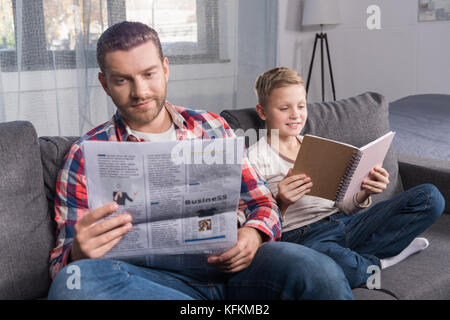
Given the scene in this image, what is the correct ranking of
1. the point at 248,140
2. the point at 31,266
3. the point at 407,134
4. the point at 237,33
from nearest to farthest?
the point at 31,266
the point at 248,140
the point at 407,134
the point at 237,33

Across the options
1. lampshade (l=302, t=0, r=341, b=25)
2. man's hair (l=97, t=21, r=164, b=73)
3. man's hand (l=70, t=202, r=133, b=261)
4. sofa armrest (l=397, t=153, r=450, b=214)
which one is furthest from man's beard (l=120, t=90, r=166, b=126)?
lampshade (l=302, t=0, r=341, b=25)

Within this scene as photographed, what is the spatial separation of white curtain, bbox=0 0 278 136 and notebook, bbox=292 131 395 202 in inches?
66.9

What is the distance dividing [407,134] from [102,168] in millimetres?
1740

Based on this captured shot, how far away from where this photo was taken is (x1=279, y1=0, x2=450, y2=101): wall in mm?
3480

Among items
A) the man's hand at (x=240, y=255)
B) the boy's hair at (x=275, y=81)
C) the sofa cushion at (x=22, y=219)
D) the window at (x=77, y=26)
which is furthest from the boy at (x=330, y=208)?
the window at (x=77, y=26)

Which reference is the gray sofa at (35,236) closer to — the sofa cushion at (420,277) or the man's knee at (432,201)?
the sofa cushion at (420,277)

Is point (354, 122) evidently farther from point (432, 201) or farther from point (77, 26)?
point (77, 26)

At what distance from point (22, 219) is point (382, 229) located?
0.99 metres

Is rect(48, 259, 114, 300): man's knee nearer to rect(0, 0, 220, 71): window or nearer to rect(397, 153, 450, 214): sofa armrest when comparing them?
rect(397, 153, 450, 214): sofa armrest

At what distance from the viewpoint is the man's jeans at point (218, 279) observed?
949mm

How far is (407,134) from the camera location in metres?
2.27

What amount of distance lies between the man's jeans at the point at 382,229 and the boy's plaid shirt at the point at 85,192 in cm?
20
